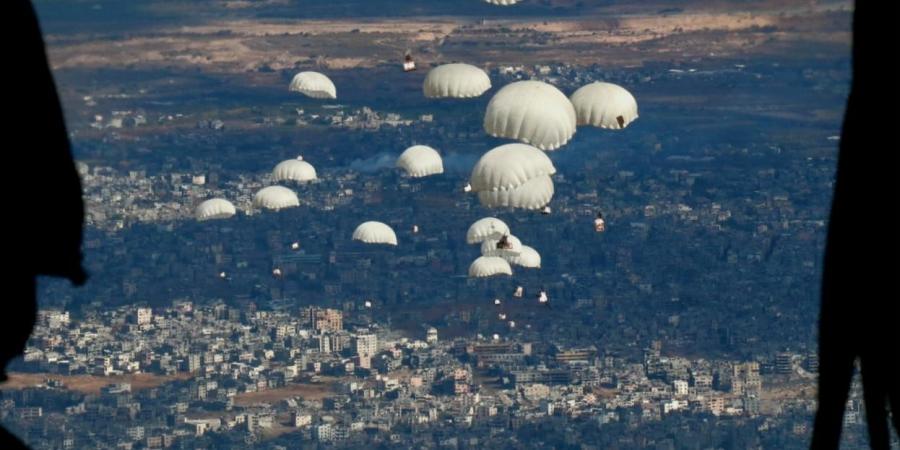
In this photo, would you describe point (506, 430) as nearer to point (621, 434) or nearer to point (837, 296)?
point (621, 434)

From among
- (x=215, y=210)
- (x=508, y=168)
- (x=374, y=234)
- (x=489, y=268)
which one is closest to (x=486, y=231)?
(x=489, y=268)

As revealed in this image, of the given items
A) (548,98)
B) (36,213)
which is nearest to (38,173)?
(36,213)

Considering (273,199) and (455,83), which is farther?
(273,199)

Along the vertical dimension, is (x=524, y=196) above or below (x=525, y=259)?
below

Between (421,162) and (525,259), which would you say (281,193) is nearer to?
(421,162)

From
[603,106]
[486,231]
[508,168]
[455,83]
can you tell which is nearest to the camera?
[508,168]

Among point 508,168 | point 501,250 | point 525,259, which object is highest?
point 525,259
